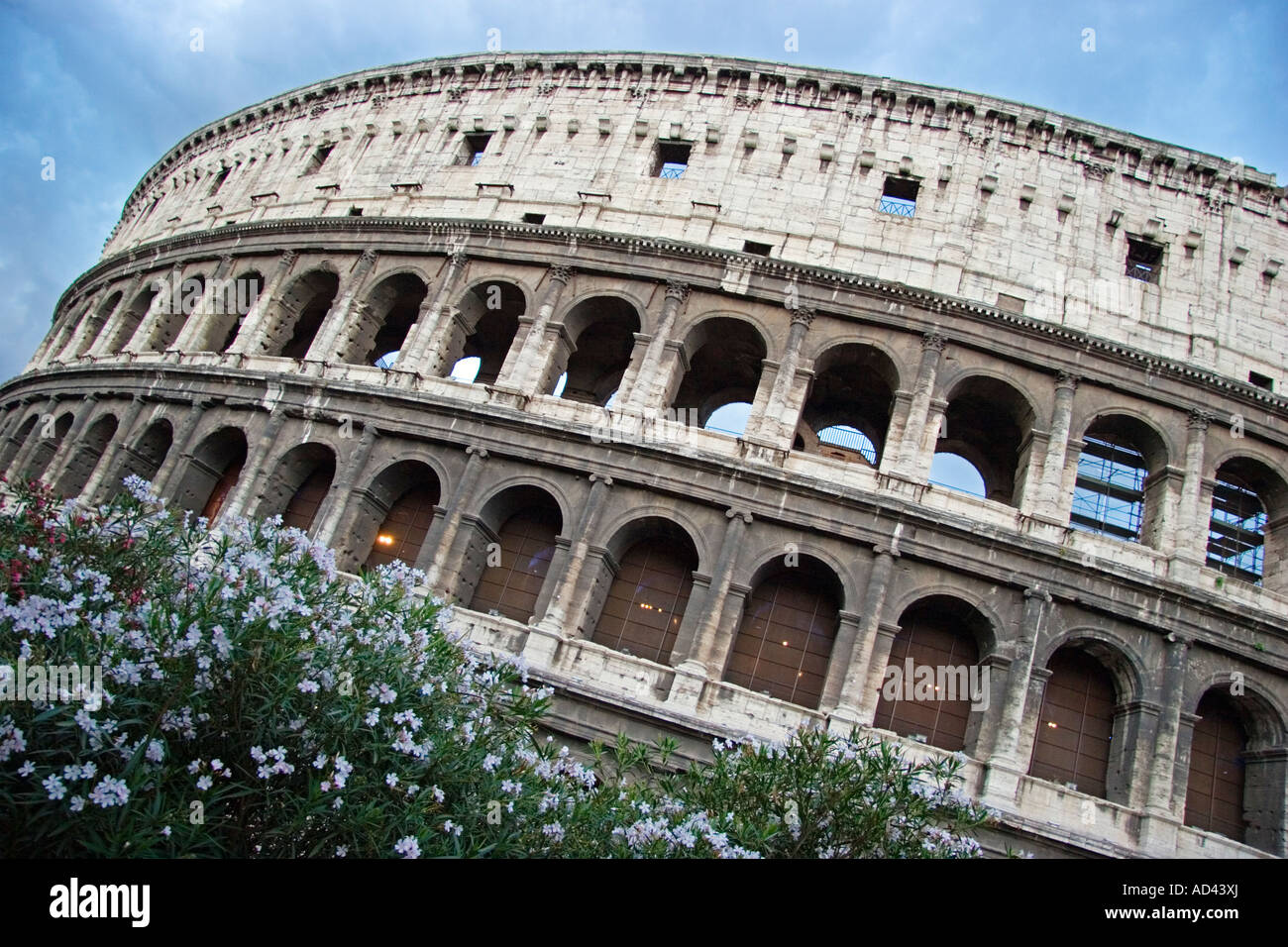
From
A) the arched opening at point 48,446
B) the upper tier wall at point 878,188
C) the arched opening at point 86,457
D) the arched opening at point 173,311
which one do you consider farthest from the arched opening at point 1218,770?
the arched opening at point 48,446

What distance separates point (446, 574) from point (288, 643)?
10136 mm

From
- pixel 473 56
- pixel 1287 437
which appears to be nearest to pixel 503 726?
pixel 1287 437

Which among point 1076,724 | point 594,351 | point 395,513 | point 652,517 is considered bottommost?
point 1076,724

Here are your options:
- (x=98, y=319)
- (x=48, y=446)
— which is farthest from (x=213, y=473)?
(x=98, y=319)

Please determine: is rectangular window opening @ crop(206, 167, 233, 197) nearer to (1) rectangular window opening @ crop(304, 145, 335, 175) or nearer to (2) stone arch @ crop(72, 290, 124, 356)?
(2) stone arch @ crop(72, 290, 124, 356)

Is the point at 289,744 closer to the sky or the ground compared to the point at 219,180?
closer to the ground

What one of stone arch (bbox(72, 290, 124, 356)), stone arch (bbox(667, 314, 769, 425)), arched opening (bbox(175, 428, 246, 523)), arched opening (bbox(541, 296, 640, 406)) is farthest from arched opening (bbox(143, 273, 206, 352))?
stone arch (bbox(667, 314, 769, 425))

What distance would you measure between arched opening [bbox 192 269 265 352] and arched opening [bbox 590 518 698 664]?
13231mm

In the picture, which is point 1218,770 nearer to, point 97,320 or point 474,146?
point 474,146

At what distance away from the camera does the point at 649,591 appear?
15734mm

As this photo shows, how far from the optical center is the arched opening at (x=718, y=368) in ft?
58.0

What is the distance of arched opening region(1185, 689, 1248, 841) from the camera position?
14086mm

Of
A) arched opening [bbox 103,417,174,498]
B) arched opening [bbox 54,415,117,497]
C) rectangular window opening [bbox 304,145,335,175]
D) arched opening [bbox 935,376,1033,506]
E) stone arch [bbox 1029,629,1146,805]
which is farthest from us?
rectangular window opening [bbox 304,145,335,175]

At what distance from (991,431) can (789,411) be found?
5.61 meters
